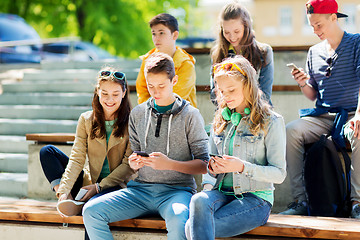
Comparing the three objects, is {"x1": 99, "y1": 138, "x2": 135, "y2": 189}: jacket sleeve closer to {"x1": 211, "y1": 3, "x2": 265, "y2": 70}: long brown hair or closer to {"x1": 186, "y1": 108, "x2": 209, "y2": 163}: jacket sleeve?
{"x1": 186, "y1": 108, "x2": 209, "y2": 163}: jacket sleeve

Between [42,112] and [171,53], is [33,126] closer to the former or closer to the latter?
[42,112]

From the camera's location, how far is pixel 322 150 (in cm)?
365

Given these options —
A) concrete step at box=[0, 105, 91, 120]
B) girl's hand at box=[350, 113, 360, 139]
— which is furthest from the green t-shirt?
concrete step at box=[0, 105, 91, 120]

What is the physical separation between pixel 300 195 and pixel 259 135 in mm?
1038

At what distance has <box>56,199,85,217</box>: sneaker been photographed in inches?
129

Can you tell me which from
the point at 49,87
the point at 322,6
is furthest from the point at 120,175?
the point at 49,87

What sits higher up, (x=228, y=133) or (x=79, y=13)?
(x=79, y=13)

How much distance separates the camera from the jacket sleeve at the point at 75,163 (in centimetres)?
347

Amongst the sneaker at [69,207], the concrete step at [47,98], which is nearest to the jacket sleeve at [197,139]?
the sneaker at [69,207]

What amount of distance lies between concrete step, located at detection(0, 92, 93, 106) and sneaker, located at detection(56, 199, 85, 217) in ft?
10.5

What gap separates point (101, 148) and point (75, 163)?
218 mm

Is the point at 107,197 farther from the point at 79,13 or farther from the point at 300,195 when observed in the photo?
the point at 79,13

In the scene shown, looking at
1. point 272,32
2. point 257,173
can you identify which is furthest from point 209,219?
point 272,32

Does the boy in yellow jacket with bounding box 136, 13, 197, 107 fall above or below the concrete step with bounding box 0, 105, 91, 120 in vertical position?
above
